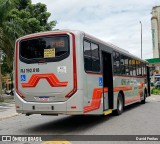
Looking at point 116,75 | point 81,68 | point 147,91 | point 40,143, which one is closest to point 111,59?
point 116,75

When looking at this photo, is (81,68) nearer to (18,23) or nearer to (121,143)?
(121,143)

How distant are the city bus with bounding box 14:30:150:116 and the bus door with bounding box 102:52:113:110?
2.02 feet

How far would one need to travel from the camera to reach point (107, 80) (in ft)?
47.5

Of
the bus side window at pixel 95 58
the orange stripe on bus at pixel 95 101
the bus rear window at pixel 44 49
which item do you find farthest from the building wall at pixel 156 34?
the bus rear window at pixel 44 49

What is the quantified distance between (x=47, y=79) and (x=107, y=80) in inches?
144

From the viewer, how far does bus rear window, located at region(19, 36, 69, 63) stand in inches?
453

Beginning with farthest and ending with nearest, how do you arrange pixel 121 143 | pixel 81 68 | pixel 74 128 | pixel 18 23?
pixel 18 23
pixel 74 128
pixel 81 68
pixel 121 143

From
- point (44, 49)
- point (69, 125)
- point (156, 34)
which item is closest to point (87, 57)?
point (44, 49)

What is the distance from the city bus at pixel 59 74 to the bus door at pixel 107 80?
62cm

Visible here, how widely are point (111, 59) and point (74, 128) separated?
3885 millimetres

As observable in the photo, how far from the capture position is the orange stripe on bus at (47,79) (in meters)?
11.3

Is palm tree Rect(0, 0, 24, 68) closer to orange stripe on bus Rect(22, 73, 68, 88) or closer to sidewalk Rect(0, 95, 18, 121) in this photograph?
sidewalk Rect(0, 95, 18, 121)

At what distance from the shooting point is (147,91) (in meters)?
24.7

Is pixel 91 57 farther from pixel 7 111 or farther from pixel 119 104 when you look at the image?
pixel 7 111
